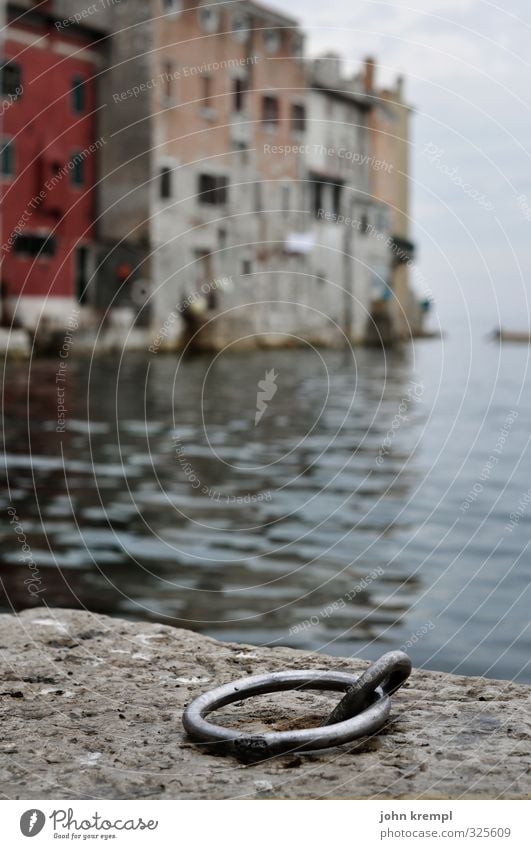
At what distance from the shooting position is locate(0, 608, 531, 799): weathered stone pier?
2.49m

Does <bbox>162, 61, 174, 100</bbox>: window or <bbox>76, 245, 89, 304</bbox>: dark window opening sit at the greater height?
<bbox>162, 61, 174, 100</bbox>: window

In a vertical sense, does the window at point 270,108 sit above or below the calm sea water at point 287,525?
above

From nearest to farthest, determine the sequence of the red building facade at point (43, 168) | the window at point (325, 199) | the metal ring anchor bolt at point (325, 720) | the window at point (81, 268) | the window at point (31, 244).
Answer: the metal ring anchor bolt at point (325, 720) < the red building facade at point (43, 168) < the window at point (31, 244) < the window at point (81, 268) < the window at point (325, 199)

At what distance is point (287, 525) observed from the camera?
797cm

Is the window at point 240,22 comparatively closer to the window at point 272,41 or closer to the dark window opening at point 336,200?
the window at point 272,41

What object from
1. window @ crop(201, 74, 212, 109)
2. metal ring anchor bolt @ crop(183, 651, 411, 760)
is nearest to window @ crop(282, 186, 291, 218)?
window @ crop(201, 74, 212, 109)

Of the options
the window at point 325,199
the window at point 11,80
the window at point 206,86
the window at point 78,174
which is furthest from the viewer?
the window at point 325,199

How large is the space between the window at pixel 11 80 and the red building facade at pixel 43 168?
24 mm

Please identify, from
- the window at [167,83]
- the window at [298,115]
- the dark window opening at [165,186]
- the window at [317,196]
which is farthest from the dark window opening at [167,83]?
the window at [317,196]

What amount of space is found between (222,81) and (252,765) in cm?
3254

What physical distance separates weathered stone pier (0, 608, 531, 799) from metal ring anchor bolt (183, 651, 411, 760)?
3cm

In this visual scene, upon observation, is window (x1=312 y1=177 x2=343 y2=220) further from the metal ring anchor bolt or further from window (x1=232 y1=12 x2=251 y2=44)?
the metal ring anchor bolt

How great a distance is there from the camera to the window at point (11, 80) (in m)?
27.2

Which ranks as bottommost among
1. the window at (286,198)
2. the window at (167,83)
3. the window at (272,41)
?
the window at (286,198)
